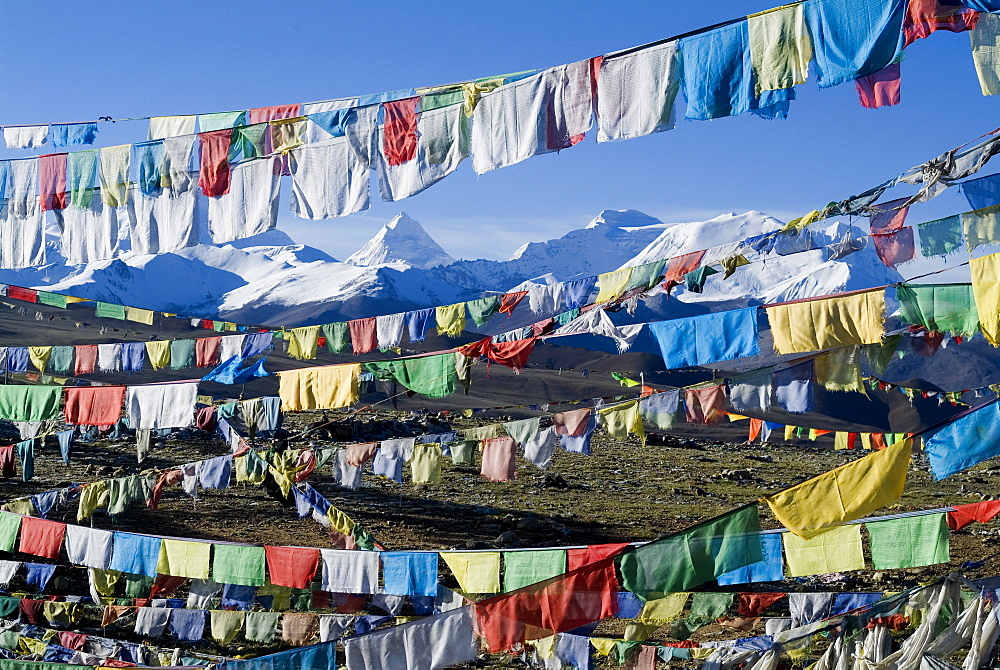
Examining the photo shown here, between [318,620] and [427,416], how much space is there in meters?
22.2

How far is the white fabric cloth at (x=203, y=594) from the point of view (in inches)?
445

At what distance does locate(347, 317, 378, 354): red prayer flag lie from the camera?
40.6 feet

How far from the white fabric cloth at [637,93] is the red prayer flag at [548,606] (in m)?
3.20

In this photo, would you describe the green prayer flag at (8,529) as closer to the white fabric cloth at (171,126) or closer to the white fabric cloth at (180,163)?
the white fabric cloth at (180,163)

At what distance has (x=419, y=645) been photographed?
240 inches

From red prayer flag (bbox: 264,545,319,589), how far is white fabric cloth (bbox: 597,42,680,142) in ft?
18.7

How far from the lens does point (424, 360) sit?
10.4 m

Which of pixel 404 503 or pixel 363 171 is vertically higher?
pixel 363 171

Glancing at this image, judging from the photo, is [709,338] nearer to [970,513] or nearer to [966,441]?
[966,441]

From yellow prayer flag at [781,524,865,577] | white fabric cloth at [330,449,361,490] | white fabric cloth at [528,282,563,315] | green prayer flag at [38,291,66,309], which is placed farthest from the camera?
green prayer flag at [38,291,66,309]

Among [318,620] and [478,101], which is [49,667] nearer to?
[318,620]

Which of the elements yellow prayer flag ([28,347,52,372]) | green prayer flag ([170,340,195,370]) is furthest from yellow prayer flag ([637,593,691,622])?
yellow prayer flag ([28,347,52,372])

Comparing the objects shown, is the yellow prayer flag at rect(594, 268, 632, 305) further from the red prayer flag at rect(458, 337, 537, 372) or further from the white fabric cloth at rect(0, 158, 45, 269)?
the white fabric cloth at rect(0, 158, 45, 269)

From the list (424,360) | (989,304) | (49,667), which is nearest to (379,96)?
(424,360)
